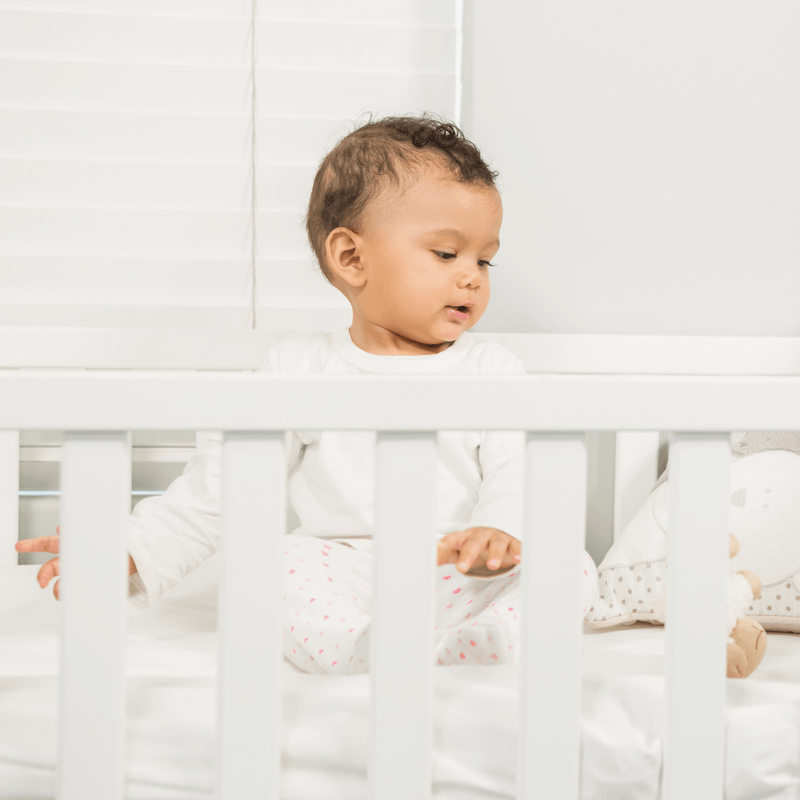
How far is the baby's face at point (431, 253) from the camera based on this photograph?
2.76 ft

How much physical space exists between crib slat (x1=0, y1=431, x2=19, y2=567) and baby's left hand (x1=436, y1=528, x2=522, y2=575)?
75 centimetres

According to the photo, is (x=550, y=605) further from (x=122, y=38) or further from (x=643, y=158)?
(x=122, y=38)

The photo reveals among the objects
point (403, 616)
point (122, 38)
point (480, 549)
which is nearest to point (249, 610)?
point (403, 616)

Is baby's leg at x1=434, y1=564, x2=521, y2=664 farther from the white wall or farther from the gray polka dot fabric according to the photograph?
the white wall

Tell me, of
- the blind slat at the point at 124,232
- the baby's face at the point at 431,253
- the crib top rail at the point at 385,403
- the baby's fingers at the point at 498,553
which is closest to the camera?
the crib top rail at the point at 385,403

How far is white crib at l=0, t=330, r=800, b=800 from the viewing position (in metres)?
0.43

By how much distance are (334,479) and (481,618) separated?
1.04 feet

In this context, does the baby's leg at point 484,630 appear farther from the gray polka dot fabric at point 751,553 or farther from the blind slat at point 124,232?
the blind slat at point 124,232

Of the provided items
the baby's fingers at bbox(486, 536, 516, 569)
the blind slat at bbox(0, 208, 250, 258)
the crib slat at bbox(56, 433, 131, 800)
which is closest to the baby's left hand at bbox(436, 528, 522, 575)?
the baby's fingers at bbox(486, 536, 516, 569)

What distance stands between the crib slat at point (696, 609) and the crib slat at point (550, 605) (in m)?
0.06

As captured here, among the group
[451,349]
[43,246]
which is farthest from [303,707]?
[43,246]

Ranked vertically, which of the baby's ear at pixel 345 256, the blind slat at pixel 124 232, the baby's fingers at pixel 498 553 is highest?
the blind slat at pixel 124 232

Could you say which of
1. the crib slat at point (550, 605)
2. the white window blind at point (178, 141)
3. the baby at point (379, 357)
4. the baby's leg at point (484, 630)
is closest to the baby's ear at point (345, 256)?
the baby at point (379, 357)

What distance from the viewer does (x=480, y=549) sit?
576 mm
